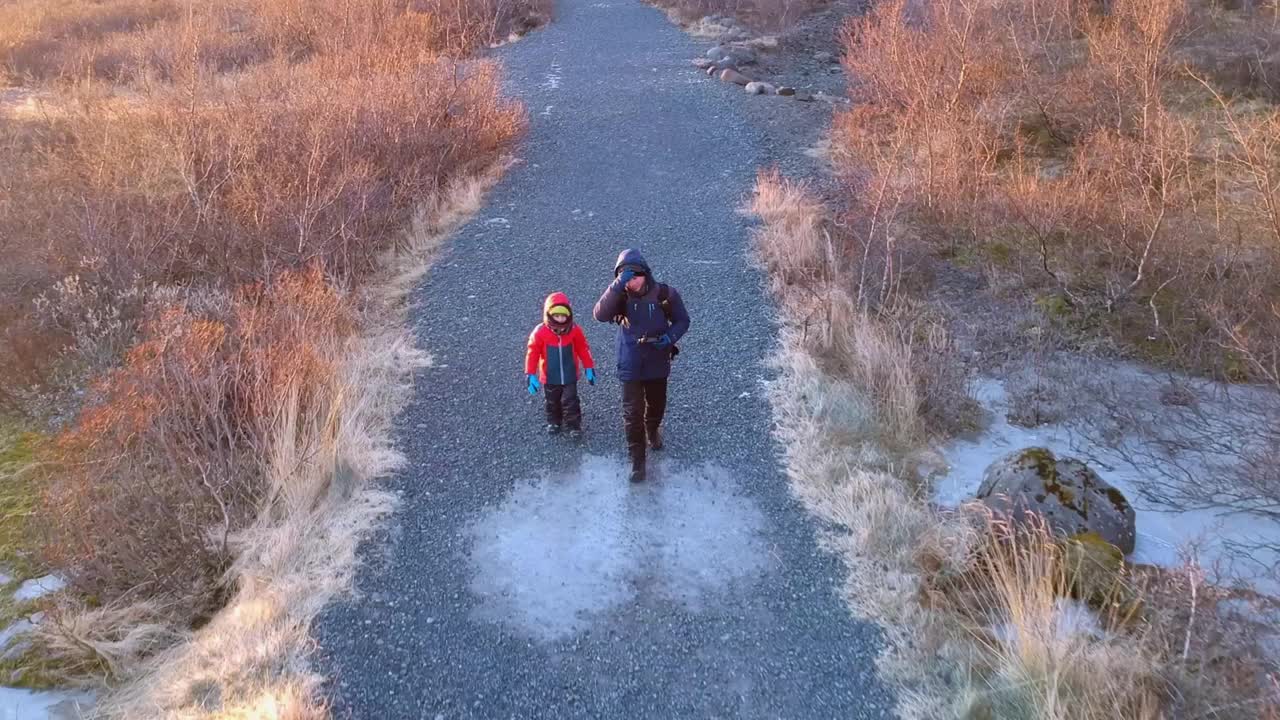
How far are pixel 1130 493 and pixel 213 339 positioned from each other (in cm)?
676

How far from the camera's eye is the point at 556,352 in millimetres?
5848

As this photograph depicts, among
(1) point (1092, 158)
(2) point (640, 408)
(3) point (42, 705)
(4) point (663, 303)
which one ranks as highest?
(4) point (663, 303)

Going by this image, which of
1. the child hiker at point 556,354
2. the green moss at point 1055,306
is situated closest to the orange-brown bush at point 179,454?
the child hiker at point 556,354

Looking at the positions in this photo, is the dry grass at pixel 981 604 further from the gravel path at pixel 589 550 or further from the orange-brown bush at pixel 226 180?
the orange-brown bush at pixel 226 180

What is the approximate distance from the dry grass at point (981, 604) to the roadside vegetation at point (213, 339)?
2.99 m

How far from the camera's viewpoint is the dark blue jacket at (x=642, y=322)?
512 centimetres

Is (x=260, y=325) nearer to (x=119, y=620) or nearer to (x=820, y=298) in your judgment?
(x=119, y=620)

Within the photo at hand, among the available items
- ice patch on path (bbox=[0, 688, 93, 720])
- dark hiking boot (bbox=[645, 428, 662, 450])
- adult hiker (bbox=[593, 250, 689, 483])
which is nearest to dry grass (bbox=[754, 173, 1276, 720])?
dark hiking boot (bbox=[645, 428, 662, 450])

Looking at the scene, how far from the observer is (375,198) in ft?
31.8

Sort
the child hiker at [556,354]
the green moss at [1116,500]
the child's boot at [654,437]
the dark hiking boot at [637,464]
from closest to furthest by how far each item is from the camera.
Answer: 1. the green moss at [1116,500]
2. the dark hiking boot at [637,464]
3. the child hiker at [556,354]
4. the child's boot at [654,437]

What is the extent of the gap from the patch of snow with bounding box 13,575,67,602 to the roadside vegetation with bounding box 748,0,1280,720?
473 cm

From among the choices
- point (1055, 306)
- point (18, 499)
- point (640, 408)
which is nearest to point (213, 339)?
point (18, 499)

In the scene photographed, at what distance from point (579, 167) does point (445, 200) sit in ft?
7.55

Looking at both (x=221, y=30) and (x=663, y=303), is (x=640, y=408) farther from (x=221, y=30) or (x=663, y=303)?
(x=221, y=30)
